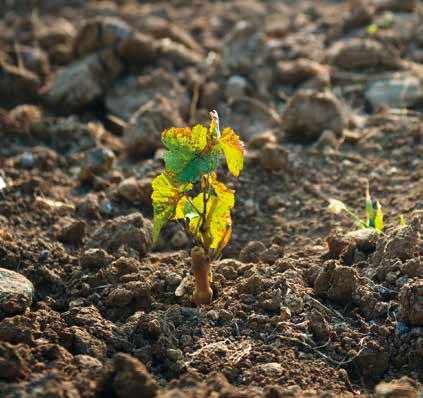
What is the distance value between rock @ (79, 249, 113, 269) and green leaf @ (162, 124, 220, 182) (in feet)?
1.91

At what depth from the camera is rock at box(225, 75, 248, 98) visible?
452 centimetres

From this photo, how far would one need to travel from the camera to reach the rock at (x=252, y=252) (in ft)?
9.36

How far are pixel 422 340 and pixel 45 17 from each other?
15.6 feet

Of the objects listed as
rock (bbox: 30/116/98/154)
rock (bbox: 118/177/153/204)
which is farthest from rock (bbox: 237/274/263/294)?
rock (bbox: 30/116/98/154)

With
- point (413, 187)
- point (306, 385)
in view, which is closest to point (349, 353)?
point (306, 385)

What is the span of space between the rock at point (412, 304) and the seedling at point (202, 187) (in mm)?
665

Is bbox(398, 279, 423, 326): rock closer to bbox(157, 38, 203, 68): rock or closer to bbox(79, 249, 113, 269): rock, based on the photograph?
bbox(79, 249, 113, 269): rock

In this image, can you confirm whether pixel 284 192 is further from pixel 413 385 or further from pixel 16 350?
pixel 16 350

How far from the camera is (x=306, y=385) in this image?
210 cm

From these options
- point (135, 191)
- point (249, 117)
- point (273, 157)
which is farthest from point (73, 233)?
point (249, 117)

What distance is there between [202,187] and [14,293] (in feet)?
2.48

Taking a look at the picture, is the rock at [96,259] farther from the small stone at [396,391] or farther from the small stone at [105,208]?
the small stone at [396,391]

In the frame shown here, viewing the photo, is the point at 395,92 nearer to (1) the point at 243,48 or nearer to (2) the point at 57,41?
(1) the point at 243,48

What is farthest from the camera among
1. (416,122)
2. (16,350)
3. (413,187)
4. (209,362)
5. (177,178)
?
(416,122)
